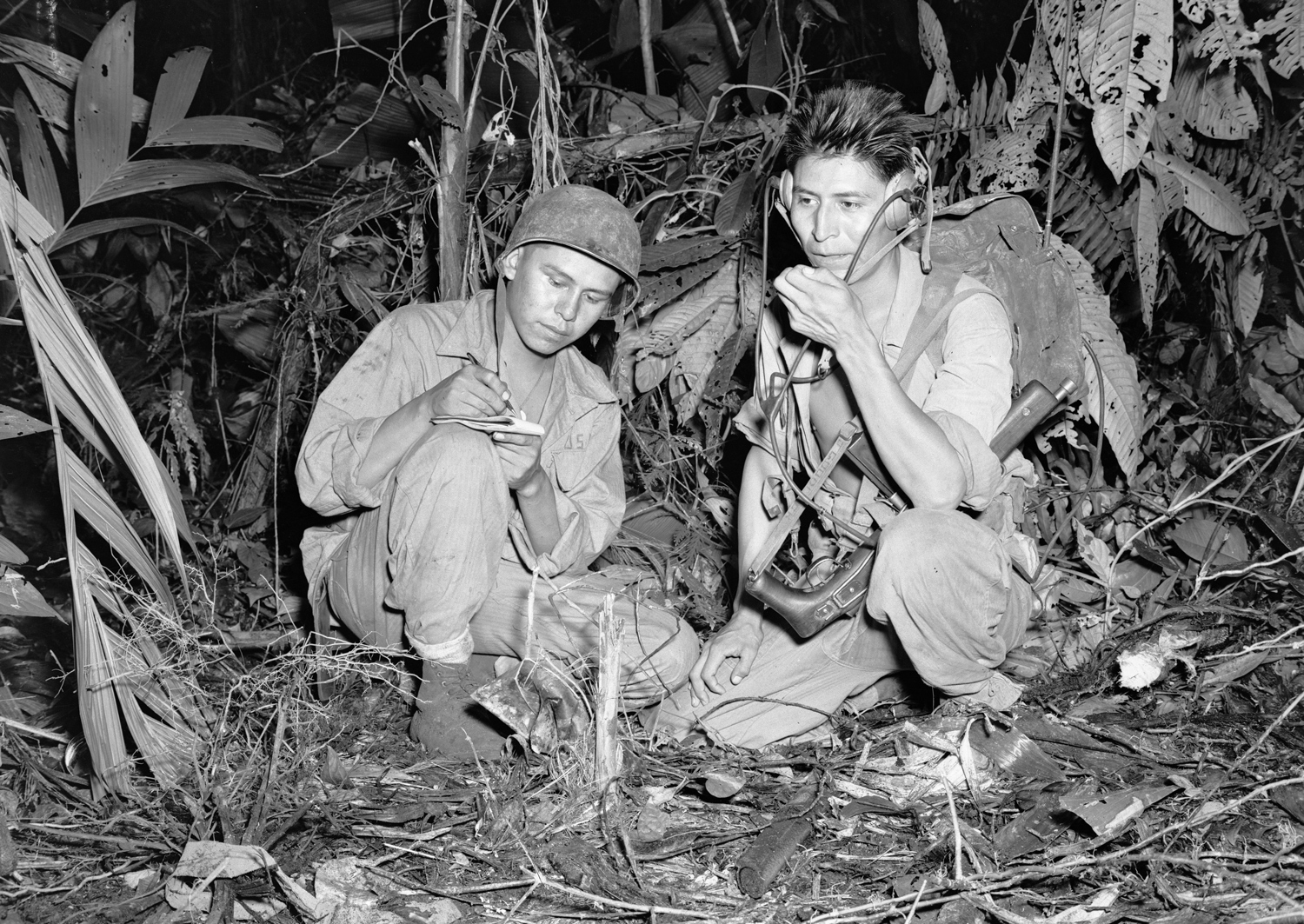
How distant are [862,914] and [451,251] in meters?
2.32

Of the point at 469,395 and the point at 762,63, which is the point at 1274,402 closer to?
the point at 762,63

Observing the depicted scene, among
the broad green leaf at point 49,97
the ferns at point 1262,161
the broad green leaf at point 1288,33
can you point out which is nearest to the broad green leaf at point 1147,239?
the ferns at point 1262,161

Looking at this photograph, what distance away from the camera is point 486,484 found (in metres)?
2.63

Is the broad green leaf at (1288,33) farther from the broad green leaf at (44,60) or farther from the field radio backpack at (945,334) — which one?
the broad green leaf at (44,60)

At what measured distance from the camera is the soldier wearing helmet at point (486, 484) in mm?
2619

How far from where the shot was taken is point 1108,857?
6.61 feet

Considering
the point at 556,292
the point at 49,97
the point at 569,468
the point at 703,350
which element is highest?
the point at 49,97

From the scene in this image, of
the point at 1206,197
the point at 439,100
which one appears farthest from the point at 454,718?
the point at 1206,197

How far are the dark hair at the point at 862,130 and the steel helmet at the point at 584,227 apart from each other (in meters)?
0.48

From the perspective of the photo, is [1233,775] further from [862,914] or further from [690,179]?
[690,179]

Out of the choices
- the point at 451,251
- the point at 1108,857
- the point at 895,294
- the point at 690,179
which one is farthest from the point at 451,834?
the point at 690,179

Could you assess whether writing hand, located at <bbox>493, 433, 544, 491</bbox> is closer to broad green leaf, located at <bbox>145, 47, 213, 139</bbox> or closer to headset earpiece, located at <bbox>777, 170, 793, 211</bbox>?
headset earpiece, located at <bbox>777, 170, 793, 211</bbox>

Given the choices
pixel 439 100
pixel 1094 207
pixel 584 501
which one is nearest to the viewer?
pixel 584 501

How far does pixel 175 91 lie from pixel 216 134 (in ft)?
0.48
